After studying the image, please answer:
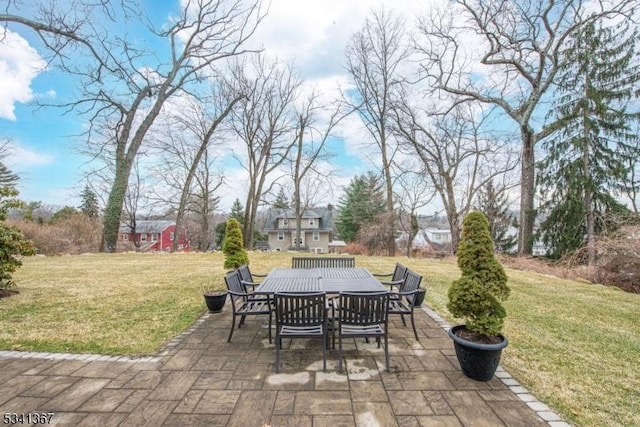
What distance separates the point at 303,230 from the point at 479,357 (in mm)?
29774

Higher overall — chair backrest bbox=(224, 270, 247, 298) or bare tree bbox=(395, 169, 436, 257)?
bare tree bbox=(395, 169, 436, 257)

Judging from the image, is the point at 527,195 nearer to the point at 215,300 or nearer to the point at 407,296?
the point at 407,296

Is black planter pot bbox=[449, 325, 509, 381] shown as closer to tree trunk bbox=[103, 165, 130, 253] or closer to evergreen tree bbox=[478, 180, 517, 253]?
tree trunk bbox=[103, 165, 130, 253]

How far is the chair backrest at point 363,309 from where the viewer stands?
317cm

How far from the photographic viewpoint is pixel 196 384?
9.17 feet

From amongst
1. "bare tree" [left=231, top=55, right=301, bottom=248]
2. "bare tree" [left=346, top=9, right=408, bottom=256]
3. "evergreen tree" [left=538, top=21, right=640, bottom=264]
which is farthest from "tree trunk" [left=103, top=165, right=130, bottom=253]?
"evergreen tree" [left=538, top=21, right=640, bottom=264]

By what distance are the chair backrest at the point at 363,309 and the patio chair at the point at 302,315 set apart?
23 centimetres

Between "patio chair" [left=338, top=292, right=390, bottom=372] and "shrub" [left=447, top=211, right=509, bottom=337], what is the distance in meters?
0.68

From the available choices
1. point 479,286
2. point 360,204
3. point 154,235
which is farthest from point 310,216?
point 479,286

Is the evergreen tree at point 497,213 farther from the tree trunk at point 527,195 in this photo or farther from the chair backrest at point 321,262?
the chair backrest at point 321,262

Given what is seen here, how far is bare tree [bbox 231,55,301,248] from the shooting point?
18672 mm

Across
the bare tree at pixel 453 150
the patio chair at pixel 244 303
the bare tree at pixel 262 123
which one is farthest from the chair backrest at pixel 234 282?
the bare tree at pixel 453 150

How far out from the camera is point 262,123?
19.5 metres

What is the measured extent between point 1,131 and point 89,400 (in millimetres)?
18860
